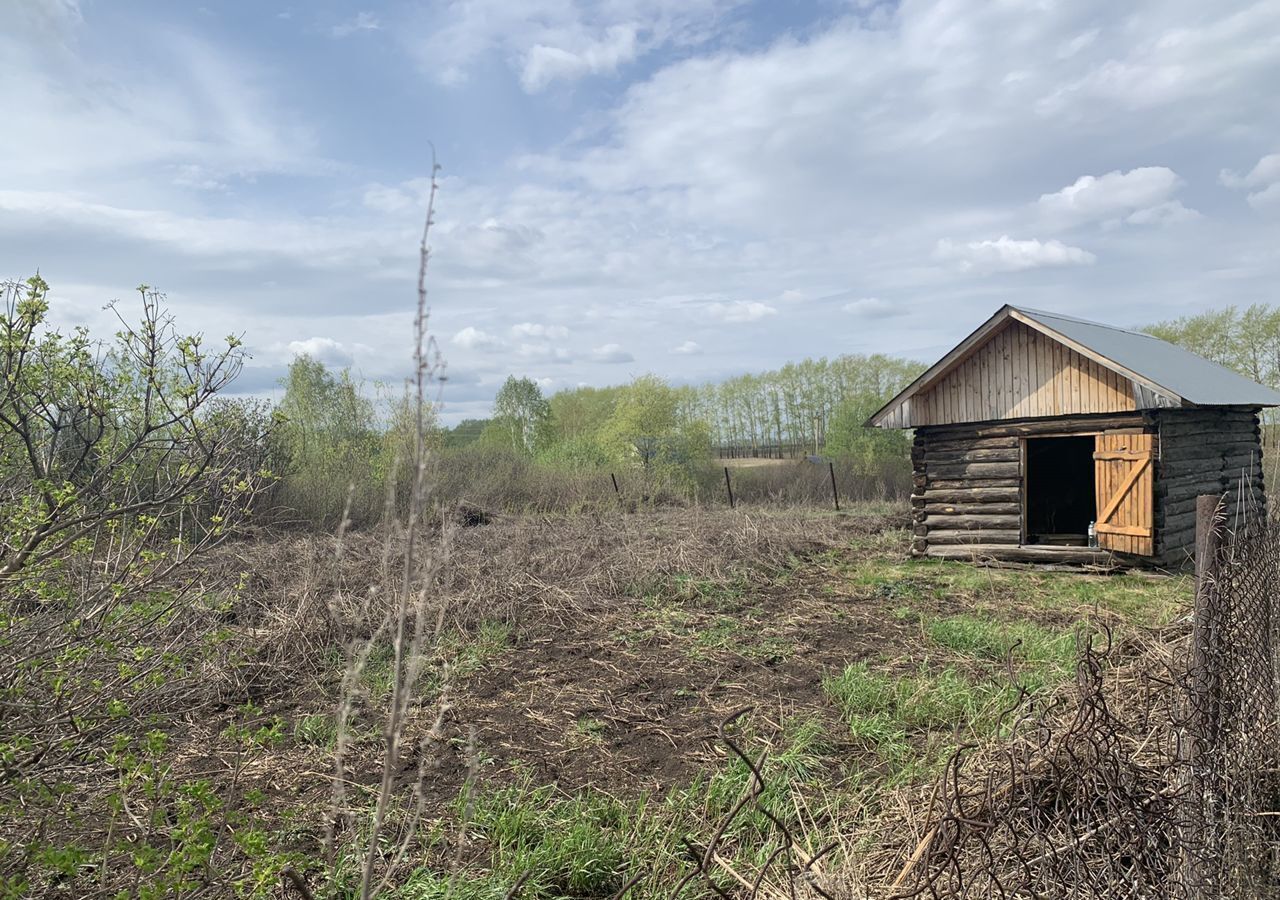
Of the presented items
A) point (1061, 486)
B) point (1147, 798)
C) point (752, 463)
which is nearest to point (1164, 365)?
point (1061, 486)

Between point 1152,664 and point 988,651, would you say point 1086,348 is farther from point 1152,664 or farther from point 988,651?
point 1152,664

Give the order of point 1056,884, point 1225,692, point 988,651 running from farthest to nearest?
1. point 988,651
2. point 1225,692
3. point 1056,884

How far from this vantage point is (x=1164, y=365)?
482 inches

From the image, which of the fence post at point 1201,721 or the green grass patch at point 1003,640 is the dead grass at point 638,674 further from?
the fence post at point 1201,721

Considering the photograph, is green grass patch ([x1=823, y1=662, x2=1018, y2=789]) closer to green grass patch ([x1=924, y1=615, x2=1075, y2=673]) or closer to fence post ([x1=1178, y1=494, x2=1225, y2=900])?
green grass patch ([x1=924, y1=615, x2=1075, y2=673])

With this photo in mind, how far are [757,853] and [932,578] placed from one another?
Result: 26.4ft

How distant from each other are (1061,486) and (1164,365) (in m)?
4.60

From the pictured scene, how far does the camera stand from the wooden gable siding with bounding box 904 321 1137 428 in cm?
1108

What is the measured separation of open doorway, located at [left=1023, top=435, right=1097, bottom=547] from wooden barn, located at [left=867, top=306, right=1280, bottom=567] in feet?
7.50

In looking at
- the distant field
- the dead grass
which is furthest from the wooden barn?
the distant field

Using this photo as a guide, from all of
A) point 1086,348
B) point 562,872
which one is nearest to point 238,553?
point 562,872

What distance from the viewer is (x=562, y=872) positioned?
3.63m

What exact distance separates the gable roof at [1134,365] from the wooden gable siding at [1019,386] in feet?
0.68

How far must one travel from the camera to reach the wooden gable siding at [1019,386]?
1108cm
